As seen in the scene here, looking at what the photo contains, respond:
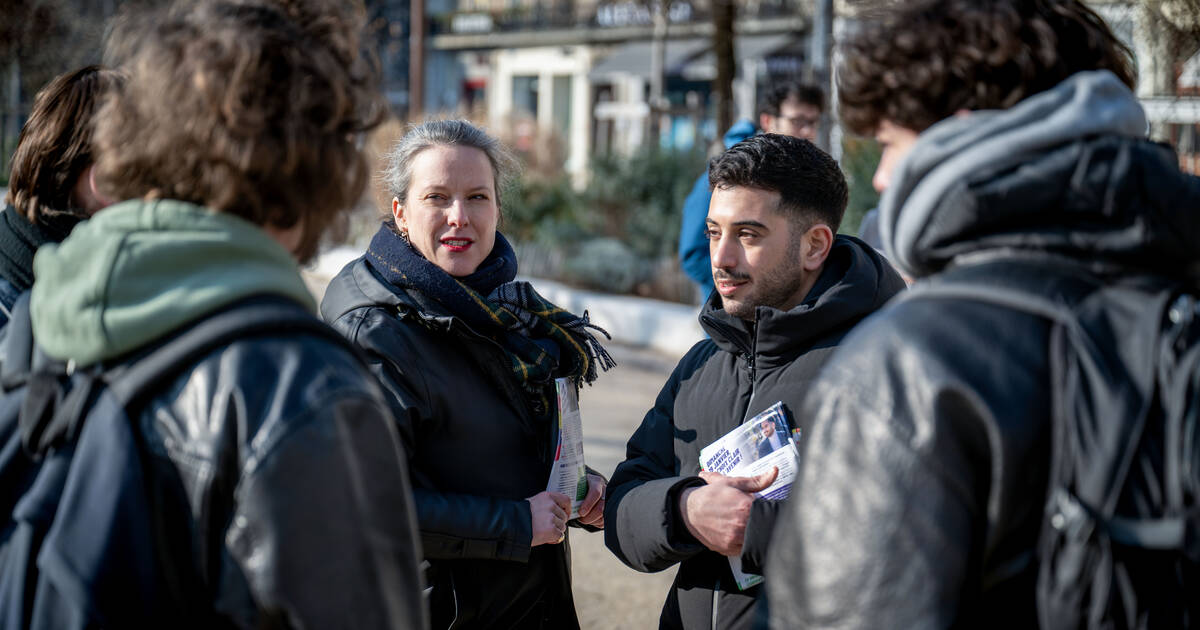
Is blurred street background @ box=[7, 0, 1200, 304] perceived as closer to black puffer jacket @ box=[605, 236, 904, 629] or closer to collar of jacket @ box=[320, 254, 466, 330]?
collar of jacket @ box=[320, 254, 466, 330]

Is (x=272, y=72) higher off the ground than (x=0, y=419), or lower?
higher

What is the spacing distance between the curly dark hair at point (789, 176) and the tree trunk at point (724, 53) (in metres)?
9.33

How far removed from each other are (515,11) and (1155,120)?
30.4 meters

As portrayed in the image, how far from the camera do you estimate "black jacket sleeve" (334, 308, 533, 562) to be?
254 centimetres

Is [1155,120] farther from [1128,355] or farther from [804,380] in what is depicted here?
[1128,355]

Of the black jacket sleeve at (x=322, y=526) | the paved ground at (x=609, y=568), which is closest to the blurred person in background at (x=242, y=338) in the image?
the black jacket sleeve at (x=322, y=526)

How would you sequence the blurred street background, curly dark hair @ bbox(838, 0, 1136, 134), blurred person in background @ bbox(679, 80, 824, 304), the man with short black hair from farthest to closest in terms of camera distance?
the blurred street background < blurred person in background @ bbox(679, 80, 824, 304) < the man with short black hair < curly dark hair @ bbox(838, 0, 1136, 134)

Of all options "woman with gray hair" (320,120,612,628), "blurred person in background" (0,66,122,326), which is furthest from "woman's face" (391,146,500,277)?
"blurred person in background" (0,66,122,326)

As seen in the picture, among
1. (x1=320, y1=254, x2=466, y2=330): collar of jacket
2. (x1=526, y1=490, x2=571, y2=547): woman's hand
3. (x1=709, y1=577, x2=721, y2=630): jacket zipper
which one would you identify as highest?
(x1=320, y1=254, x2=466, y2=330): collar of jacket

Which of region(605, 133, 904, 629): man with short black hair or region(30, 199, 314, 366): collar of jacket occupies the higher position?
region(30, 199, 314, 366): collar of jacket

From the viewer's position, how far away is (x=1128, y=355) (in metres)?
1.32

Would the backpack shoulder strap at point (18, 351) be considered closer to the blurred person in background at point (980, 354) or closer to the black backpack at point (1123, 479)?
the blurred person in background at point (980, 354)

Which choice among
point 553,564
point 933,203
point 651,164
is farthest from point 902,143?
point 651,164

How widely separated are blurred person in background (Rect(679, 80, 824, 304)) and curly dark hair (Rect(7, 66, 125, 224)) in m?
3.43
